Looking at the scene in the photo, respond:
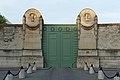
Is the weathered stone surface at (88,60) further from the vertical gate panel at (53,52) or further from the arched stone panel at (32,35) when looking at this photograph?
the arched stone panel at (32,35)

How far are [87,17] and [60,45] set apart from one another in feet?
12.0

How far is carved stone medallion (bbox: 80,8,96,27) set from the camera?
32.5m

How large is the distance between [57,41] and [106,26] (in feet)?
15.8

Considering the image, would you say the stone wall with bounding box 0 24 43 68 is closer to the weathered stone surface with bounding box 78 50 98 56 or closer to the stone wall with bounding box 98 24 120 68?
the weathered stone surface with bounding box 78 50 98 56

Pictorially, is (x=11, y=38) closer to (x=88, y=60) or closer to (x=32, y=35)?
(x=32, y=35)

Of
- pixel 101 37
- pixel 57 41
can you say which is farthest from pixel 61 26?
pixel 101 37

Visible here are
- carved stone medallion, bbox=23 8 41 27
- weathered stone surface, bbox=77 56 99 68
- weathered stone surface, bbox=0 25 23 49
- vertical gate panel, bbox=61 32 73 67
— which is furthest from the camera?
vertical gate panel, bbox=61 32 73 67

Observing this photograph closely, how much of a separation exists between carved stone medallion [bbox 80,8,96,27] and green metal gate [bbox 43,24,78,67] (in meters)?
1.16

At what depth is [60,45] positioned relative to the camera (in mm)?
33094

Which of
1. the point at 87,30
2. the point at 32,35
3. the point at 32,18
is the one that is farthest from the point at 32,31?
the point at 87,30

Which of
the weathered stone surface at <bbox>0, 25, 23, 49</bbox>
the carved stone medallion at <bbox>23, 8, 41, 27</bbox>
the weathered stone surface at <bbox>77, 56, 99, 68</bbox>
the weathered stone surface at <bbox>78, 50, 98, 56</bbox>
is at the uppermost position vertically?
the carved stone medallion at <bbox>23, 8, 41, 27</bbox>

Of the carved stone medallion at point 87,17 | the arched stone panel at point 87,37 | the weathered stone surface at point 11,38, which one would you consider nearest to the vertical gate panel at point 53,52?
the arched stone panel at point 87,37

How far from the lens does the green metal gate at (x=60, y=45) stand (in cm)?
3294

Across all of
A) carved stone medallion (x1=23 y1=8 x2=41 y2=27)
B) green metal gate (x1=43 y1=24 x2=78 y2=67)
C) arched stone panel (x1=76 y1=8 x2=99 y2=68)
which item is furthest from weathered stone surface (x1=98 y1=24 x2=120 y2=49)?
carved stone medallion (x1=23 y1=8 x2=41 y2=27)
